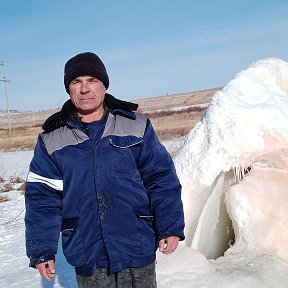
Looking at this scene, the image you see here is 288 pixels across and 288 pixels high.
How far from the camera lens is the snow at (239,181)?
3309 mm

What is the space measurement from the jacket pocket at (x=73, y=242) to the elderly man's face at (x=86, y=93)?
520 millimetres

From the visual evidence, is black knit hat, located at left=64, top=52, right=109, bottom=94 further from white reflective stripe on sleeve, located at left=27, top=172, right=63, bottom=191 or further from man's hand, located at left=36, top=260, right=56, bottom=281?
man's hand, located at left=36, top=260, right=56, bottom=281

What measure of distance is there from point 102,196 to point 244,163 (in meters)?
1.70

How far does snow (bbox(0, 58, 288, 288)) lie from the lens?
10.9 ft

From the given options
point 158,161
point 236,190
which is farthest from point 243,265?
point 158,161

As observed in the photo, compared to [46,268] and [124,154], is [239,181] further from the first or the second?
[46,268]

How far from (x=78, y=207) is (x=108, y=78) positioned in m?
0.64

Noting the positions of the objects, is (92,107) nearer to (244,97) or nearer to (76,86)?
(76,86)

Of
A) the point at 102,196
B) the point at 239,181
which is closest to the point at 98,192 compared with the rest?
the point at 102,196

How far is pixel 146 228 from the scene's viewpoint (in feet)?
6.96

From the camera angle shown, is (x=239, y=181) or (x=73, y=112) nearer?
(x=73, y=112)

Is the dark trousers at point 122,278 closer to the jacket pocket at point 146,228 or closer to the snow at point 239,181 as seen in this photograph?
the jacket pocket at point 146,228

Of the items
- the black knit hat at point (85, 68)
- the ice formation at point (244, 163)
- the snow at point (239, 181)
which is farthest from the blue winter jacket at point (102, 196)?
the ice formation at point (244, 163)

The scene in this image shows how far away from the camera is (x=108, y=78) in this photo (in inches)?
88.7
